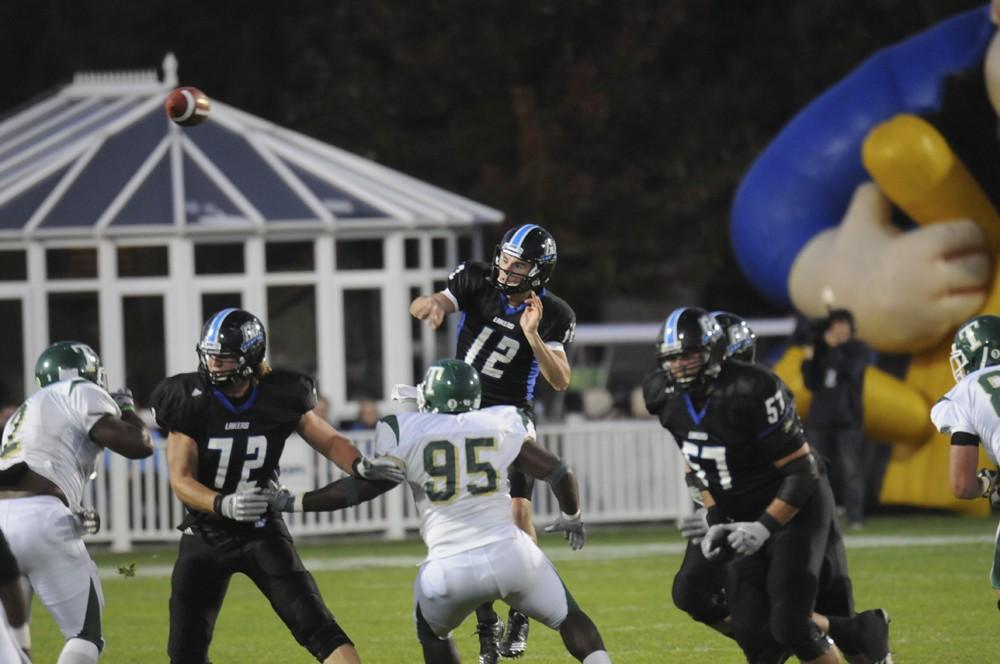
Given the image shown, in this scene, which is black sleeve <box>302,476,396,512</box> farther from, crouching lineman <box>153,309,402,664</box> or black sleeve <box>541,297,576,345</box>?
black sleeve <box>541,297,576,345</box>

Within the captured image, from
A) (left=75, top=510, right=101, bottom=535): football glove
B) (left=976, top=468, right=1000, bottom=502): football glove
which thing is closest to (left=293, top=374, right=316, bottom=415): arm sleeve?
(left=75, top=510, right=101, bottom=535): football glove

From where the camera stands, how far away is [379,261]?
17094 millimetres

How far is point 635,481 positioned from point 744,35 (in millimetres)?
11240

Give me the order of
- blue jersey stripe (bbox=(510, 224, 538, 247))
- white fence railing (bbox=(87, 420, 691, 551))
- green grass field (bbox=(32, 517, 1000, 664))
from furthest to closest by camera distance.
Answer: white fence railing (bbox=(87, 420, 691, 551)) → green grass field (bbox=(32, 517, 1000, 664)) → blue jersey stripe (bbox=(510, 224, 538, 247))

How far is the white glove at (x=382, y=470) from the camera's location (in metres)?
6.64

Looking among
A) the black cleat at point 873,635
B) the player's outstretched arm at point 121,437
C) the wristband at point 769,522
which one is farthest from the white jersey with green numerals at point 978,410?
the player's outstretched arm at point 121,437

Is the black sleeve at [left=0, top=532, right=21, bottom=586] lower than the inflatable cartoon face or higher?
lower

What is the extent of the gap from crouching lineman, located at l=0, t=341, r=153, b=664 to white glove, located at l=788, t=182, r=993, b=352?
918 cm

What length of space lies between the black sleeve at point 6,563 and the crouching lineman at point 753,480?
2423 millimetres

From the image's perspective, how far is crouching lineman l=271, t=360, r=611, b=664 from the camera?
6582 millimetres

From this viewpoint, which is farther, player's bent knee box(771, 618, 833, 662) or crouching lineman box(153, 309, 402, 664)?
crouching lineman box(153, 309, 402, 664)

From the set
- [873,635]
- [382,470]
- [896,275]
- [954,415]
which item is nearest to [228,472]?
[382,470]

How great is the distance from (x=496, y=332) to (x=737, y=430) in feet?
6.56

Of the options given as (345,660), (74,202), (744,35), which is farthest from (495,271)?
(744,35)
